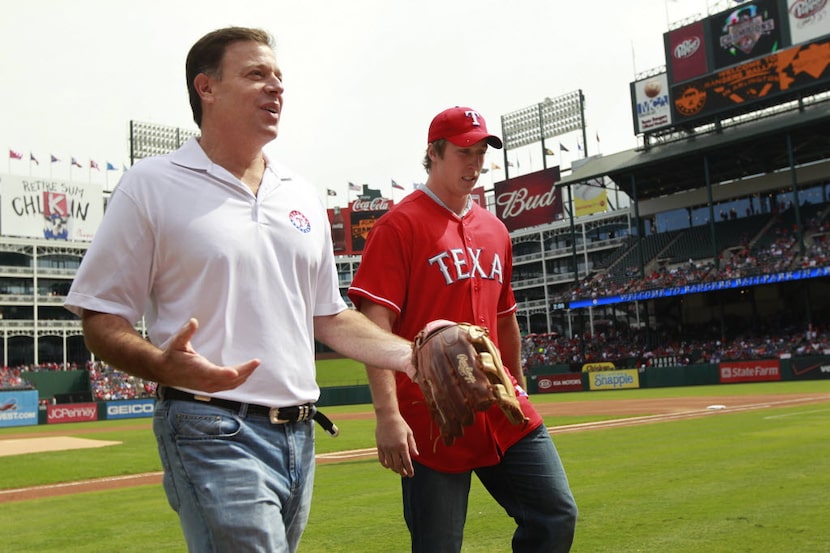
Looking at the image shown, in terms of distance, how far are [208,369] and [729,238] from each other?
174 ft

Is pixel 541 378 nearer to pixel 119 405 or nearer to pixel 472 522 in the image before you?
pixel 119 405

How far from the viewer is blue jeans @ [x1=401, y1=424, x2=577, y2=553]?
393 centimetres

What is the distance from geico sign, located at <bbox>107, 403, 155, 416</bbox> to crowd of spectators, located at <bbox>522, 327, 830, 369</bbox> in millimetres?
23318

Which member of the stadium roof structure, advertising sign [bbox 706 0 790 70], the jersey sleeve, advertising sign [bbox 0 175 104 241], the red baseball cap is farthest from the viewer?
advertising sign [bbox 0 175 104 241]

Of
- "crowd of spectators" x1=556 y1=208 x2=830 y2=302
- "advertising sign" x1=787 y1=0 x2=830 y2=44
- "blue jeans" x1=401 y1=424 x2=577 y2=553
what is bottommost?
"blue jeans" x1=401 y1=424 x2=577 y2=553

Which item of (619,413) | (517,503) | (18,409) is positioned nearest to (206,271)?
(517,503)

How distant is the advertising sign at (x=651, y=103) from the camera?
5281cm

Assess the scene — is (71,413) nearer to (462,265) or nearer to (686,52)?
(686,52)

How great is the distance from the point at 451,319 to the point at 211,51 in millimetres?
1793

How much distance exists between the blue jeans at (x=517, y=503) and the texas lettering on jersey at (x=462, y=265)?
0.86 m

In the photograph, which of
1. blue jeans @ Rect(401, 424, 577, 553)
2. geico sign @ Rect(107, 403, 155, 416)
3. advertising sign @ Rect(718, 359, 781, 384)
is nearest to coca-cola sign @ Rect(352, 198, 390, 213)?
geico sign @ Rect(107, 403, 155, 416)

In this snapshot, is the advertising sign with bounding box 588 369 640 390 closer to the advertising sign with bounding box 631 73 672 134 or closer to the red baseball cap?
the advertising sign with bounding box 631 73 672 134

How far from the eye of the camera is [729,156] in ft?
165

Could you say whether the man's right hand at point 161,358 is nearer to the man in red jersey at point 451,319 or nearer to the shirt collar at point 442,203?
the man in red jersey at point 451,319
